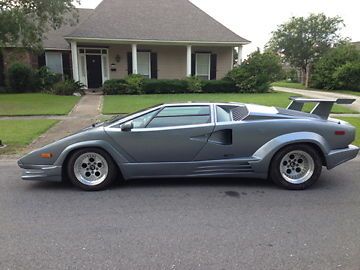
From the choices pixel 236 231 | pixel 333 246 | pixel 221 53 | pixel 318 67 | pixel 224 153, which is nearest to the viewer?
pixel 333 246

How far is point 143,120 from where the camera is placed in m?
5.14

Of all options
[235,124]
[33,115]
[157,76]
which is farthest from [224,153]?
[157,76]

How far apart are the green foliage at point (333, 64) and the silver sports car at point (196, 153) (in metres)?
24.2

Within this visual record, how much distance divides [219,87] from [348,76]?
1162 cm

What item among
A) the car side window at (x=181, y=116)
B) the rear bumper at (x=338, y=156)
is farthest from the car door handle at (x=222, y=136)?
the rear bumper at (x=338, y=156)

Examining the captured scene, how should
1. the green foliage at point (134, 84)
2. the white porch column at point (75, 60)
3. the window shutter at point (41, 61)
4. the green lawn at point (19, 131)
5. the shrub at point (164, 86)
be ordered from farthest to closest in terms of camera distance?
1. the window shutter at point (41, 61)
2. the shrub at point (164, 86)
3. the white porch column at point (75, 60)
4. the green foliage at point (134, 84)
5. the green lawn at point (19, 131)

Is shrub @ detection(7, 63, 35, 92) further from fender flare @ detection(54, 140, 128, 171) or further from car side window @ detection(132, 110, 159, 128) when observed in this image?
car side window @ detection(132, 110, 159, 128)

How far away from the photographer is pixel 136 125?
510 cm

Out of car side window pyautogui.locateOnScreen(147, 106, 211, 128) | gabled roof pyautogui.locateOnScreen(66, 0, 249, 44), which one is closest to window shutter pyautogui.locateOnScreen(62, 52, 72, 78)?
gabled roof pyautogui.locateOnScreen(66, 0, 249, 44)

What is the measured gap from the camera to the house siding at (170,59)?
22.5 meters

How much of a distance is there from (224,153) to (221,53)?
1997 cm

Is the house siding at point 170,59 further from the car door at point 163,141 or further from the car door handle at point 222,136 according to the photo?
the car door handle at point 222,136

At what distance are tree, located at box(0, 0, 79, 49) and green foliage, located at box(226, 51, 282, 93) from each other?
10.6 meters

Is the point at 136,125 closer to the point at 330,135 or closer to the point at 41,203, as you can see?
the point at 41,203
